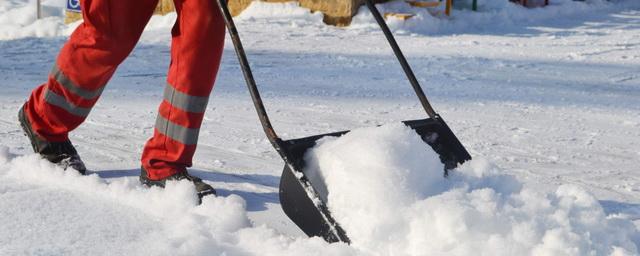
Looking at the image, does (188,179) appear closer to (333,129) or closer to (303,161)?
(303,161)

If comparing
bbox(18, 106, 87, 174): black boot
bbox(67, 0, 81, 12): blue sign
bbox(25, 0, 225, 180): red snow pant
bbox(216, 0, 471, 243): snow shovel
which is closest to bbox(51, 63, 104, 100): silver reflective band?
bbox(25, 0, 225, 180): red snow pant

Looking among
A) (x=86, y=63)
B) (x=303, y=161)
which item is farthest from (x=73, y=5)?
(x=303, y=161)

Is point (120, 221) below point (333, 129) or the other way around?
the other way around

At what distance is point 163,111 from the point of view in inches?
107

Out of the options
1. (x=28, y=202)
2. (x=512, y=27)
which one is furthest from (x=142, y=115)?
(x=512, y=27)

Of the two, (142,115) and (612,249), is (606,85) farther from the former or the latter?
(612,249)

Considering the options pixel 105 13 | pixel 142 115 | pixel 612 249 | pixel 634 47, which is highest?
pixel 105 13

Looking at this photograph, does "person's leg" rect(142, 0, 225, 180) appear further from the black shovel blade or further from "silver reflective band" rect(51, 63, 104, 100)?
the black shovel blade

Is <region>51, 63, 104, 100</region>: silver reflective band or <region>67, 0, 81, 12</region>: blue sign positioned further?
<region>67, 0, 81, 12</region>: blue sign

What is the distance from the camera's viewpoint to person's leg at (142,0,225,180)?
260 cm

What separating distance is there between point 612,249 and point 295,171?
0.76 meters

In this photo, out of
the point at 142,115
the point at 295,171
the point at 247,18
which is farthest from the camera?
the point at 247,18

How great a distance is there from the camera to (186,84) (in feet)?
8.73

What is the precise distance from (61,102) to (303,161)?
3.24ft
